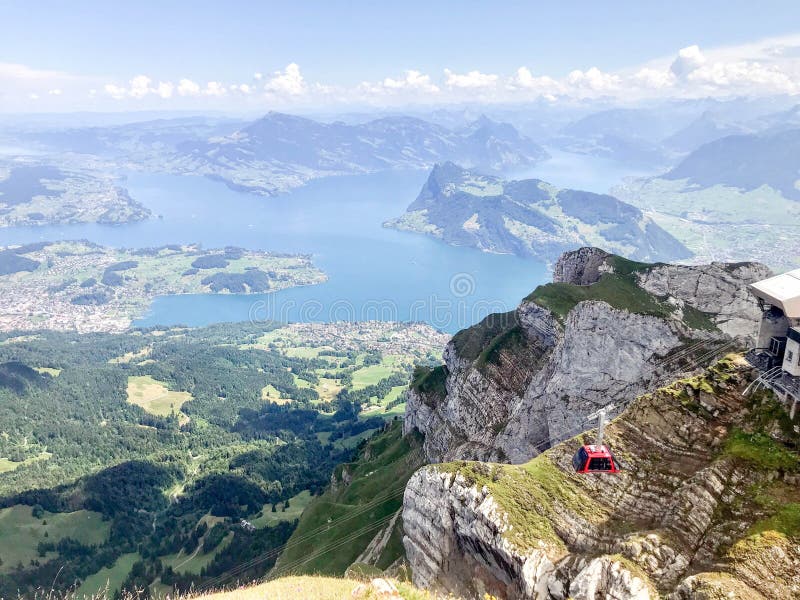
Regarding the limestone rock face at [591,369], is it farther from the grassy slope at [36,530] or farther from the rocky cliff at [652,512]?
the grassy slope at [36,530]

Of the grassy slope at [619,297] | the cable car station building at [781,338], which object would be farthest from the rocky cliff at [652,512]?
the grassy slope at [619,297]

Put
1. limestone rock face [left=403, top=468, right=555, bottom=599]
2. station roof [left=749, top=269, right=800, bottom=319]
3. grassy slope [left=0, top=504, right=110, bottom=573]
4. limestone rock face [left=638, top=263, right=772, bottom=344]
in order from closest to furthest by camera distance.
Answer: station roof [left=749, top=269, right=800, bottom=319] → limestone rock face [left=403, top=468, right=555, bottom=599] → limestone rock face [left=638, top=263, right=772, bottom=344] → grassy slope [left=0, top=504, right=110, bottom=573]

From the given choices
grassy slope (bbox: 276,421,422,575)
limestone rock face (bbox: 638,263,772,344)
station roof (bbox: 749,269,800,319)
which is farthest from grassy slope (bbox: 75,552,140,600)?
station roof (bbox: 749,269,800,319)

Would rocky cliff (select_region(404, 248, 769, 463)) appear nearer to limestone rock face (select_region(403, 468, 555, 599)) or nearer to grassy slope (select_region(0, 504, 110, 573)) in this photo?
limestone rock face (select_region(403, 468, 555, 599))

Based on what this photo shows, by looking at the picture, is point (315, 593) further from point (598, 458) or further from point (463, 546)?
point (598, 458)

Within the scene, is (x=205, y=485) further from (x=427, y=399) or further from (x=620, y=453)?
(x=620, y=453)

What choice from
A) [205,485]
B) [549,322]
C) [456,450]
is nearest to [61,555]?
[205,485]
